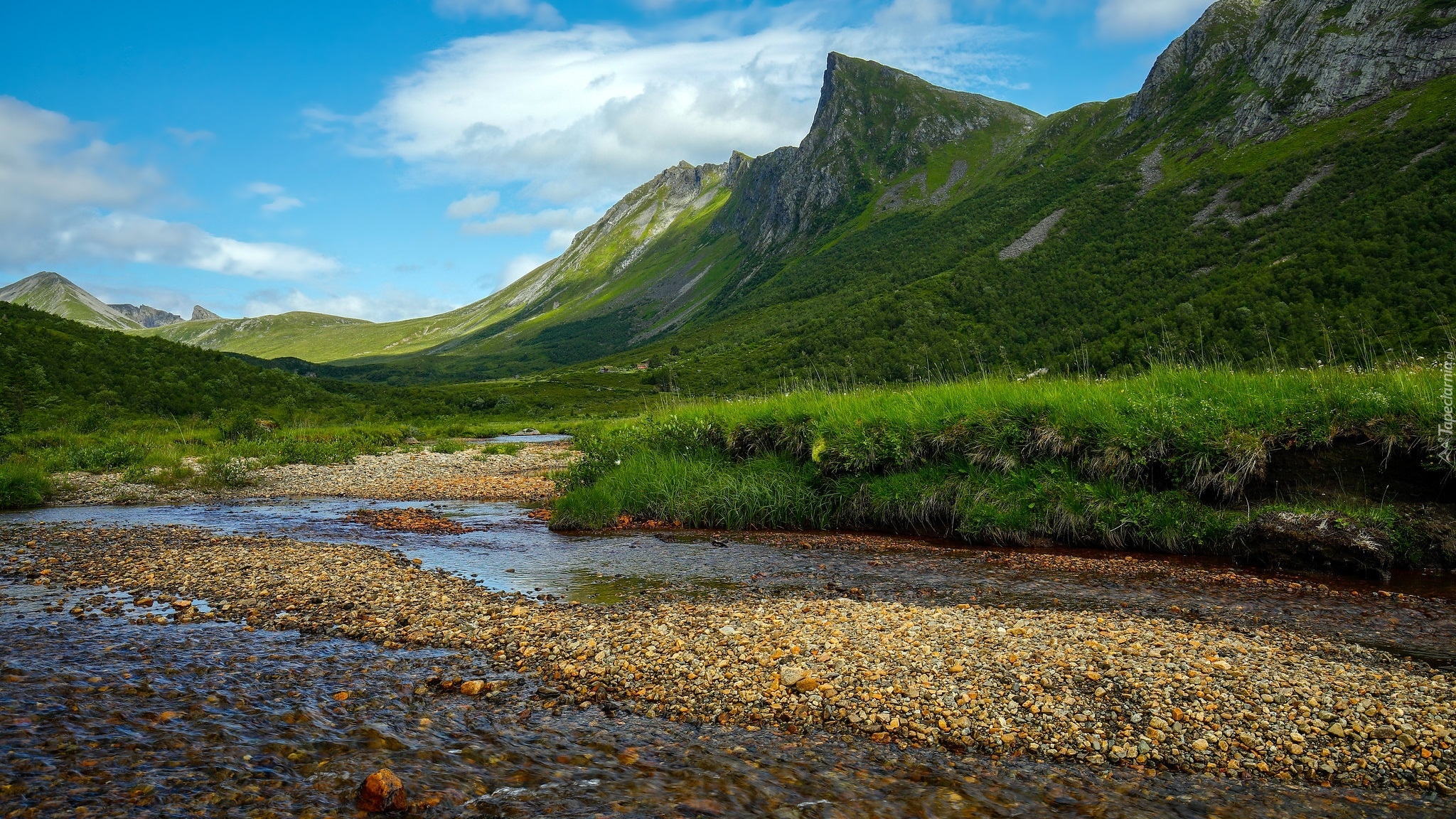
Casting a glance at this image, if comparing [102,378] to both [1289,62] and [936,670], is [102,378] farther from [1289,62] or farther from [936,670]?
[1289,62]

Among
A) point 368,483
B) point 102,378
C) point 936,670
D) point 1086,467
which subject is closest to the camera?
point 936,670

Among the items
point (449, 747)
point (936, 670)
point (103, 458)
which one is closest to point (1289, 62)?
point (936, 670)

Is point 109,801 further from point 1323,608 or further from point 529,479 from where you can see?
point 529,479

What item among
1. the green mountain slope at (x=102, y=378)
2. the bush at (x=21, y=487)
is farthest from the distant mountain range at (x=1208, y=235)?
the green mountain slope at (x=102, y=378)

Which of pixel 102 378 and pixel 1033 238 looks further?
pixel 1033 238

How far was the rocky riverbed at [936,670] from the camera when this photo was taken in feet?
19.1

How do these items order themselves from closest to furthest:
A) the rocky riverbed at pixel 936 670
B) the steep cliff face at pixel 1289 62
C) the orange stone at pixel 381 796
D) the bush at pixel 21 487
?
the orange stone at pixel 381 796 → the rocky riverbed at pixel 936 670 → the bush at pixel 21 487 → the steep cliff face at pixel 1289 62

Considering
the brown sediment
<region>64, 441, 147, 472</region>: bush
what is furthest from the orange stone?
<region>64, 441, 147, 472</region>: bush

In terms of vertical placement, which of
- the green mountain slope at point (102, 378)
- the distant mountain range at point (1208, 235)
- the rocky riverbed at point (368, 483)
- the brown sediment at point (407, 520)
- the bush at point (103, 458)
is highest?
the distant mountain range at point (1208, 235)

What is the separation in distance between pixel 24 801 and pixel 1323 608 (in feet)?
44.5

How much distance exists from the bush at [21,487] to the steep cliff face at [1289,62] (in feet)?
486

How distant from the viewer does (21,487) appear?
71.3ft

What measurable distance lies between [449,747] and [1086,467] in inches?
508

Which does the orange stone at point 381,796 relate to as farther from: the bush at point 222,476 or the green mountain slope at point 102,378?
the green mountain slope at point 102,378
